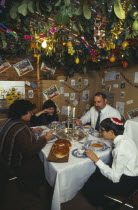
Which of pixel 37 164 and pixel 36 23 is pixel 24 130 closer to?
pixel 37 164

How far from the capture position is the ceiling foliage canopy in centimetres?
118

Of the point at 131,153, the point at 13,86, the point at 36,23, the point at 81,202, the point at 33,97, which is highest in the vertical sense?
the point at 36,23

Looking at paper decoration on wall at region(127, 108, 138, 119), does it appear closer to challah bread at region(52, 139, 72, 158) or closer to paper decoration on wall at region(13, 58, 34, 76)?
challah bread at region(52, 139, 72, 158)

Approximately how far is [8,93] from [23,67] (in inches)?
34.2

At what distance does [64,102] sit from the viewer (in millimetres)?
4484

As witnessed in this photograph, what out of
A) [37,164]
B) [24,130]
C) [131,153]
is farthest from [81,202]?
[24,130]

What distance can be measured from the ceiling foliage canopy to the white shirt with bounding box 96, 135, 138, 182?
119 centimetres

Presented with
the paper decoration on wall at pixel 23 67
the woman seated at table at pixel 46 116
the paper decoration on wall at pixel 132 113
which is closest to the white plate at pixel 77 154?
the woman seated at table at pixel 46 116

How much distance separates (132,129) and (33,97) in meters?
2.92

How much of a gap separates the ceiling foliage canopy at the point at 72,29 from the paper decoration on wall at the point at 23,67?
249 millimetres

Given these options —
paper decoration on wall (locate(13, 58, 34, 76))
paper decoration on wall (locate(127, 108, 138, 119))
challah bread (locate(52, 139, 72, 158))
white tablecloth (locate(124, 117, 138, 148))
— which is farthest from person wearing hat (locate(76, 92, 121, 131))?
paper decoration on wall (locate(13, 58, 34, 76))

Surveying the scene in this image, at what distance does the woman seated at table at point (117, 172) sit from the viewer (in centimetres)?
143

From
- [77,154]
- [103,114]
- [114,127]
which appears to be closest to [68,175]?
[77,154]

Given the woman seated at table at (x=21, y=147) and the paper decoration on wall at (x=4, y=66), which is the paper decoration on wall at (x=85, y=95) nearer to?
the paper decoration on wall at (x=4, y=66)
